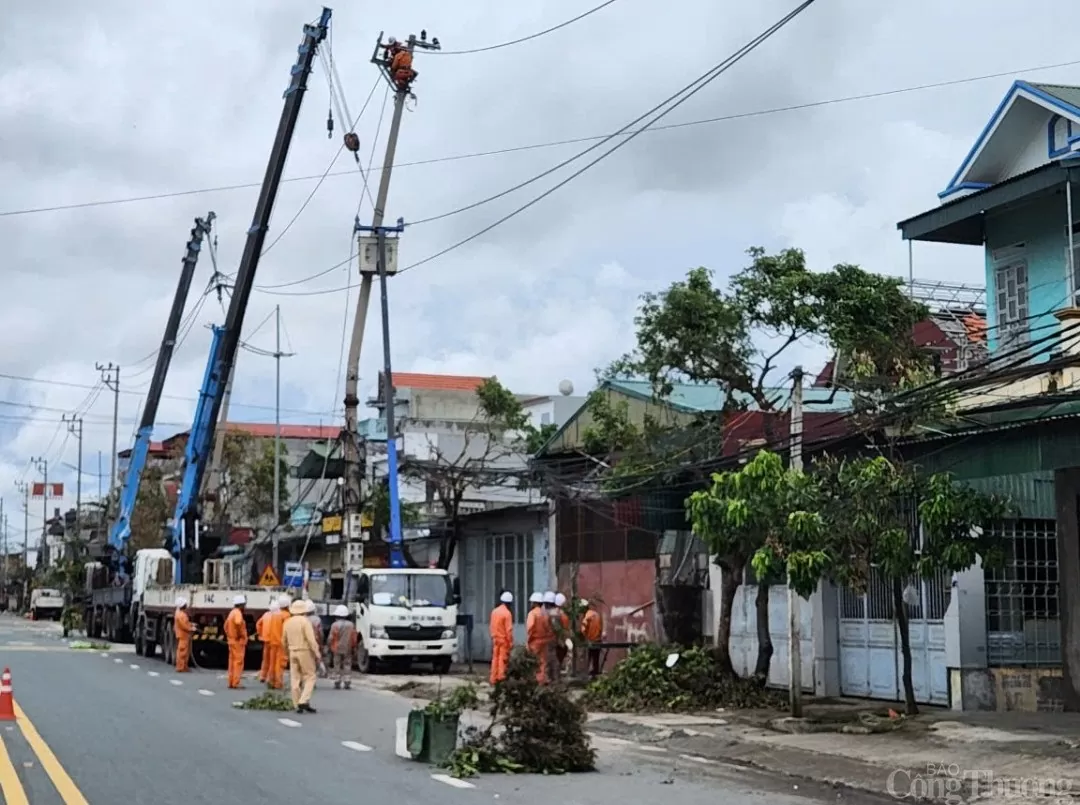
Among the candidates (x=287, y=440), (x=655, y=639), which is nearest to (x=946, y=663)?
(x=655, y=639)

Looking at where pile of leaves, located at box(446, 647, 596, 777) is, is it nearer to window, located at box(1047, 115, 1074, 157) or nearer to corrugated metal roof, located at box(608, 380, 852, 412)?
window, located at box(1047, 115, 1074, 157)

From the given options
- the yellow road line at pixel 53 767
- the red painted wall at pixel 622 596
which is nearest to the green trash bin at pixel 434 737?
the yellow road line at pixel 53 767

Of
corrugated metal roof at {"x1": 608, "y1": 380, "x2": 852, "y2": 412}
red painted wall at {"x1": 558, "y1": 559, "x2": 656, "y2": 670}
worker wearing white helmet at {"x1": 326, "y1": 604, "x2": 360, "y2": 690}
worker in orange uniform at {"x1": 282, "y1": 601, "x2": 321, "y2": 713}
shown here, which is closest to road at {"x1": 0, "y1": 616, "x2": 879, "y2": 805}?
worker in orange uniform at {"x1": 282, "y1": 601, "x2": 321, "y2": 713}

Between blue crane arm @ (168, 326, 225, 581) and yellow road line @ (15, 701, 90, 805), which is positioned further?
blue crane arm @ (168, 326, 225, 581)

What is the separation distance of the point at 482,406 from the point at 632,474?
15434 mm

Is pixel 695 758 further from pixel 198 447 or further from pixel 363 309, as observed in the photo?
pixel 198 447

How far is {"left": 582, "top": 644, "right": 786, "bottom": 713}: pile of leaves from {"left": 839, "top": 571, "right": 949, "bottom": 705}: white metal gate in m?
1.27

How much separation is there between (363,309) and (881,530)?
15.4 meters

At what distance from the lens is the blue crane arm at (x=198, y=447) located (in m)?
34.2

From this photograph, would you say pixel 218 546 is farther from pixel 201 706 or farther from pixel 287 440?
pixel 287 440

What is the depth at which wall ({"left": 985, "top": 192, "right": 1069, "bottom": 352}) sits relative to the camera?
21.0m

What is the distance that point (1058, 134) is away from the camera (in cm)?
2189

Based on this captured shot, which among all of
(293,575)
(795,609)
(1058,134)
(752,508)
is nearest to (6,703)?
(752,508)

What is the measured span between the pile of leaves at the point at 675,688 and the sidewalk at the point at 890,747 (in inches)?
22.4
